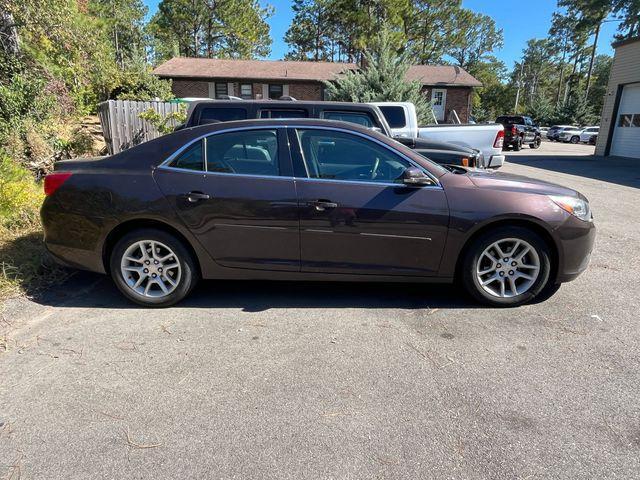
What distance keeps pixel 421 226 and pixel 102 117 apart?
10198 mm

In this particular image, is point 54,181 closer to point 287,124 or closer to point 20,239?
point 20,239

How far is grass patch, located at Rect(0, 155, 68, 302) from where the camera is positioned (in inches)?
173

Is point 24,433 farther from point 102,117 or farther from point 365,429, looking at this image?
point 102,117

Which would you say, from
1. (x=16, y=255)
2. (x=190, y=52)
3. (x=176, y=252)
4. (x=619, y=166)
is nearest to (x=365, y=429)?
(x=176, y=252)

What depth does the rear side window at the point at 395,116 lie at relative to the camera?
8.99 metres

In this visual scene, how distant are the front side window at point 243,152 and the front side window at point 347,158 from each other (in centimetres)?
29

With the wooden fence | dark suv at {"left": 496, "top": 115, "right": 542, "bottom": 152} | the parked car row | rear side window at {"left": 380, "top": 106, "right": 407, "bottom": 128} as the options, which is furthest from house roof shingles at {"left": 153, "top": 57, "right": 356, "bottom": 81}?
rear side window at {"left": 380, "top": 106, "right": 407, "bottom": 128}

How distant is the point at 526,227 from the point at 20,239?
570cm

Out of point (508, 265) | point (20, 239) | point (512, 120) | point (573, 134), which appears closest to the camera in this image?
point (508, 265)

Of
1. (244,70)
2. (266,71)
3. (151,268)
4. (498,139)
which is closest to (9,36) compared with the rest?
(151,268)

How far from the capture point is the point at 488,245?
386cm

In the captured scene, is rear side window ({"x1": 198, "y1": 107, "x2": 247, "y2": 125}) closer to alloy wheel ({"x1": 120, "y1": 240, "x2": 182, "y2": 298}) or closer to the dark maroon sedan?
the dark maroon sedan

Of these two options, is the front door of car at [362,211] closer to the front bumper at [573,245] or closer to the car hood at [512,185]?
the car hood at [512,185]

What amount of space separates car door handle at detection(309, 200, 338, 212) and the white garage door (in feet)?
73.9
